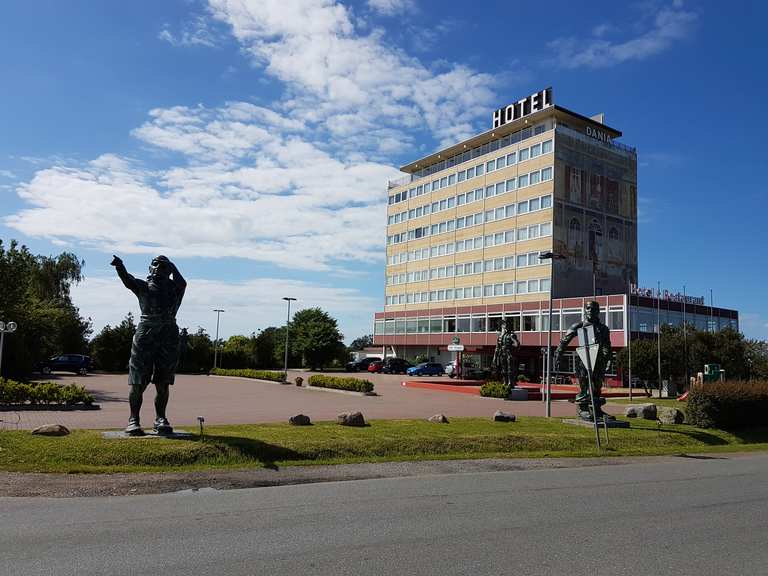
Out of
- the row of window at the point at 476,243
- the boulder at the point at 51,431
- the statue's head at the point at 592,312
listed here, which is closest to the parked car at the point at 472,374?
the row of window at the point at 476,243

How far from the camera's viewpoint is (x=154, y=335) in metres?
11.5

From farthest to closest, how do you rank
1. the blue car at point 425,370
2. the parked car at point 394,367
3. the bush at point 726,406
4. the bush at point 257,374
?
the parked car at point 394,367, the blue car at point 425,370, the bush at point 257,374, the bush at point 726,406

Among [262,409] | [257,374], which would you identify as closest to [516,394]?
[262,409]

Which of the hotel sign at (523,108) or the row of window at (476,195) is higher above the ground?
the hotel sign at (523,108)

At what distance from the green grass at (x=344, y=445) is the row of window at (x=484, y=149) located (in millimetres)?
52548

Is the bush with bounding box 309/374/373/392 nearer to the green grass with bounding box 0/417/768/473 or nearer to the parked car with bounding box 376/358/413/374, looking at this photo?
the green grass with bounding box 0/417/768/473

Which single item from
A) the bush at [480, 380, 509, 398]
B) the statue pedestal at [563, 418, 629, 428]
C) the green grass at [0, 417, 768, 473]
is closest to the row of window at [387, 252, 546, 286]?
the bush at [480, 380, 509, 398]

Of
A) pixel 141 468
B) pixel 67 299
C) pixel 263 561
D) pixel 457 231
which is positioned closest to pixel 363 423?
pixel 141 468

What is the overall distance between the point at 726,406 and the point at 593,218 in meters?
49.5

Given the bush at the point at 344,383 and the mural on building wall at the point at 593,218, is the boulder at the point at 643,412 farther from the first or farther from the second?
the mural on building wall at the point at 593,218

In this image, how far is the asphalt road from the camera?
574cm

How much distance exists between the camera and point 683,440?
17.2 m

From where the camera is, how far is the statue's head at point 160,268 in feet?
38.4

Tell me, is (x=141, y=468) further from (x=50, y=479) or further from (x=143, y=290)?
(x=143, y=290)
